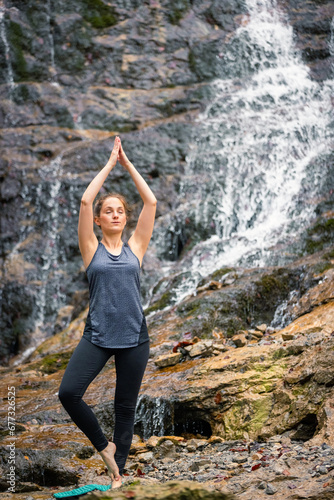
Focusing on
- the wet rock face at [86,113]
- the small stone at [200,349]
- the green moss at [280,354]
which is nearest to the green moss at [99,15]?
the wet rock face at [86,113]

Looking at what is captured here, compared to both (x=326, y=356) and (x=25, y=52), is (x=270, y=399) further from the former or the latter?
(x=25, y=52)

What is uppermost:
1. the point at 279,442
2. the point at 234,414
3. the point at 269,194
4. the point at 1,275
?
the point at 279,442

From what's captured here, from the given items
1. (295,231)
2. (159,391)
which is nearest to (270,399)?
(159,391)

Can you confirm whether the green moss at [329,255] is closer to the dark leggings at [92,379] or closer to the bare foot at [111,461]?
the dark leggings at [92,379]

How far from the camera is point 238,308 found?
324 inches

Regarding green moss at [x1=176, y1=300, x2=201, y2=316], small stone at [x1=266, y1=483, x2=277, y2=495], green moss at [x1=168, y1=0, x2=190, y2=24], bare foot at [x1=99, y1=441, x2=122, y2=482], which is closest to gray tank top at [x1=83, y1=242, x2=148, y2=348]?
bare foot at [x1=99, y1=441, x2=122, y2=482]

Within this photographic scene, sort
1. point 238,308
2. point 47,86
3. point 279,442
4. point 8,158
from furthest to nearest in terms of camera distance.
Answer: point 47,86 → point 8,158 → point 238,308 → point 279,442

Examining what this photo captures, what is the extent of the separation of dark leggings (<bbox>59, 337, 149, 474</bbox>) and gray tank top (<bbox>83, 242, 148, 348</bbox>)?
0.06 meters

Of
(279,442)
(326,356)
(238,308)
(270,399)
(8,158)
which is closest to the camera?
(279,442)

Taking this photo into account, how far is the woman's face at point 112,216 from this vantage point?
3.39 m

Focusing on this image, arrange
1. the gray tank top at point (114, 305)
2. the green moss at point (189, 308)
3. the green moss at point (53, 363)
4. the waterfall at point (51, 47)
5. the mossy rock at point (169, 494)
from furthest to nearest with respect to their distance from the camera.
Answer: the waterfall at point (51, 47), the green moss at point (53, 363), the green moss at point (189, 308), the gray tank top at point (114, 305), the mossy rock at point (169, 494)

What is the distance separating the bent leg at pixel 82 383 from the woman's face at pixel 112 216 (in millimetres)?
719

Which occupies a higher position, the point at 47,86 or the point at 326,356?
the point at 326,356

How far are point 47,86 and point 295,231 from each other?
961cm
